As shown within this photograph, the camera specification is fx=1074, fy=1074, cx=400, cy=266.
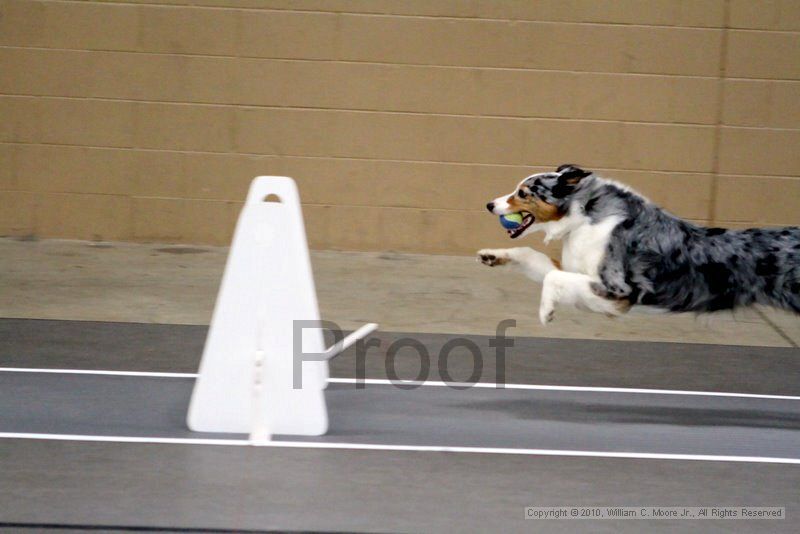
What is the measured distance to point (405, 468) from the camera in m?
4.88

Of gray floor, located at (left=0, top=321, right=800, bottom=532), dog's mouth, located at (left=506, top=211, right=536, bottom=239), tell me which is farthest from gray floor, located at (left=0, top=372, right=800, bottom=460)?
dog's mouth, located at (left=506, top=211, right=536, bottom=239)

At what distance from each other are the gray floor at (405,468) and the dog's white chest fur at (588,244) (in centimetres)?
81

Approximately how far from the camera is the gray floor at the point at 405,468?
427 centimetres

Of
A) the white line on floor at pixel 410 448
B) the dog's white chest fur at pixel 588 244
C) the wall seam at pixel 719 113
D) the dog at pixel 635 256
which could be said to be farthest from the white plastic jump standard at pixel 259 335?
the wall seam at pixel 719 113

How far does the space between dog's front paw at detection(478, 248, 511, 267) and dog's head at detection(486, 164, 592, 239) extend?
142 mm

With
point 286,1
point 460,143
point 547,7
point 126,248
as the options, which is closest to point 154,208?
point 126,248

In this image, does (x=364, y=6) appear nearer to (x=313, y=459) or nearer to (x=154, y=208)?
(x=154, y=208)

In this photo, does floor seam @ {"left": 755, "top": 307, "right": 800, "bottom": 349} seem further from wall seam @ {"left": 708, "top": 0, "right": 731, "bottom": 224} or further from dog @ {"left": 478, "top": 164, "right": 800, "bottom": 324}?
dog @ {"left": 478, "top": 164, "right": 800, "bottom": 324}

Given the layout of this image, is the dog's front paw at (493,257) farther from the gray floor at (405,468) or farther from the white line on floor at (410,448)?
the white line on floor at (410,448)

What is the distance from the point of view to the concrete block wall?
953 cm

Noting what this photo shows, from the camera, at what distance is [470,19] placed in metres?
9.54

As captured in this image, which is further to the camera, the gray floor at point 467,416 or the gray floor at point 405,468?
the gray floor at point 467,416

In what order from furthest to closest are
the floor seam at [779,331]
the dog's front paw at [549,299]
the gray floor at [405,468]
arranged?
1. the floor seam at [779,331]
2. the dog's front paw at [549,299]
3. the gray floor at [405,468]

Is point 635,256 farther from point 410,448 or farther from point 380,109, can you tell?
point 380,109
